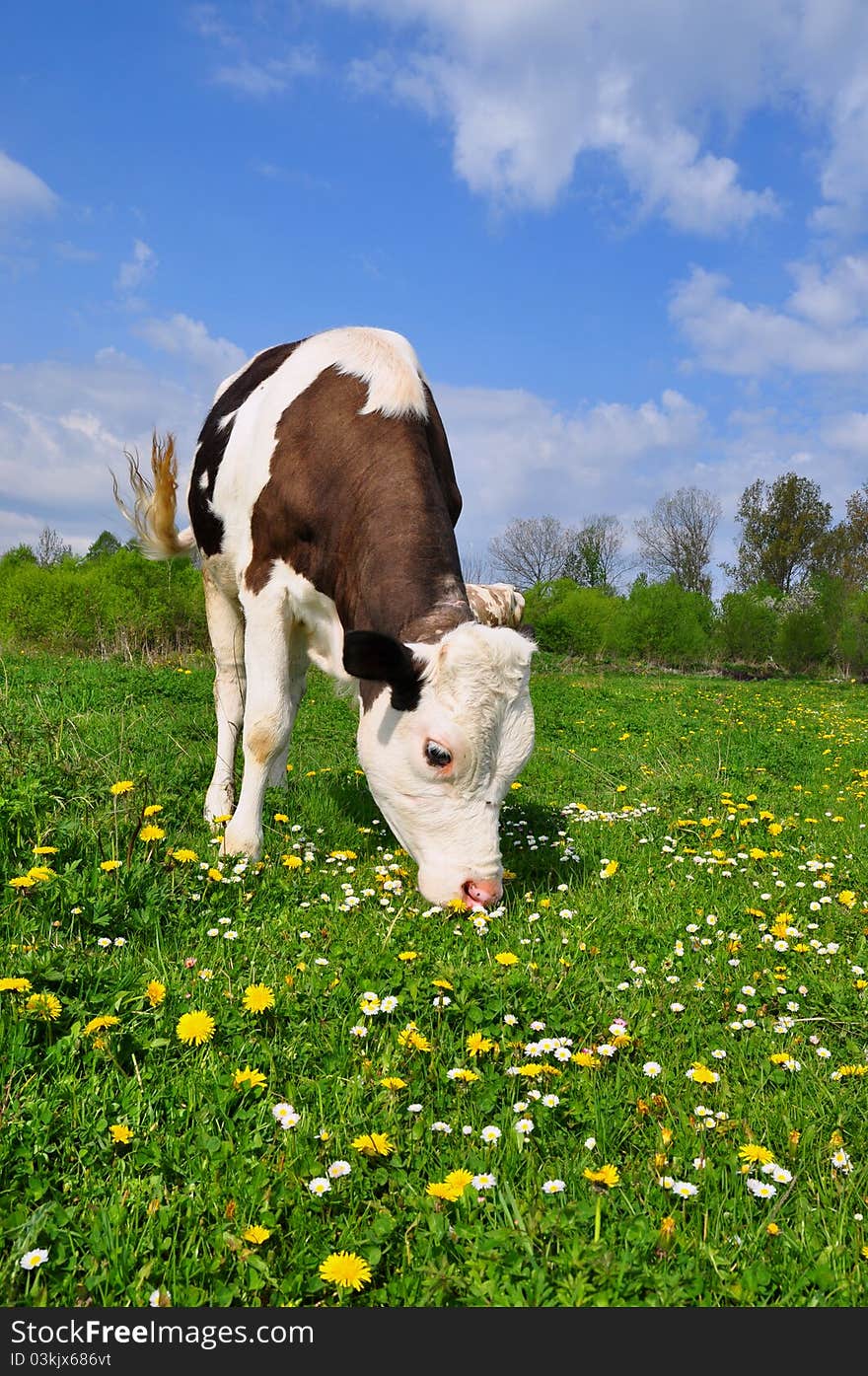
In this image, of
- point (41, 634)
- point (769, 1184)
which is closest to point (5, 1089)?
point (769, 1184)

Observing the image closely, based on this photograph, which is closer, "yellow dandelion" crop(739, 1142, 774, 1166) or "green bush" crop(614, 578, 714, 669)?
"yellow dandelion" crop(739, 1142, 774, 1166)

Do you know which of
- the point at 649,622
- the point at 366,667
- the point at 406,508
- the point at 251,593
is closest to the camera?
the point at 366,667

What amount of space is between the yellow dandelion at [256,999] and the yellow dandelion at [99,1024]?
0.45 meters

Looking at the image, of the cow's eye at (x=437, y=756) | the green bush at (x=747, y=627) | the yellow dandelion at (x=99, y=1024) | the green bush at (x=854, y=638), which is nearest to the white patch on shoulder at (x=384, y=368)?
the cow's eye at (x=437, y=756)

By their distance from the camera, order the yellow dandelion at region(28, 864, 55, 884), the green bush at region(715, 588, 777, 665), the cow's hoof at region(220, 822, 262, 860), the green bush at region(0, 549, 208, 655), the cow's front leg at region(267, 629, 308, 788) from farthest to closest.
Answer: the green bush at region(715, 588, 777, 665)
the green bush at region(0, 549, 208, 655)
the cow's front leg at region(267, 629, 308, 788)
the cow's hoof at region(220, 822, 262, 860)
the yellow dandelion at region(28, 864, 55, 884)

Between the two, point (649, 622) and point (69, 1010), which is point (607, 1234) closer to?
point (69, 1010)

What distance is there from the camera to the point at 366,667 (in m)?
4.29

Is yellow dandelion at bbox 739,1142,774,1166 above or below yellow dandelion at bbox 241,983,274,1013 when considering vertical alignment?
below

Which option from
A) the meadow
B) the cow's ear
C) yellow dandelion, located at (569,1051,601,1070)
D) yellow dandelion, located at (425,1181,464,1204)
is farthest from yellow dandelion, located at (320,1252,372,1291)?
the cow's ear

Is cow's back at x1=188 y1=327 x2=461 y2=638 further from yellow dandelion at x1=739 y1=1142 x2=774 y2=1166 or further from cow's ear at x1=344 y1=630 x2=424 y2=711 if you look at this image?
yellow dandelion at x1=739 y1=1142 x2=774 y2=1166

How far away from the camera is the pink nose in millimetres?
4309

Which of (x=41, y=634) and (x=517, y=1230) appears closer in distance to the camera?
(x=517, y=1230)

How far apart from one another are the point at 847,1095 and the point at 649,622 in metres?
52.2

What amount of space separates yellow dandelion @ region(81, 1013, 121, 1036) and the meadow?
0.02m
